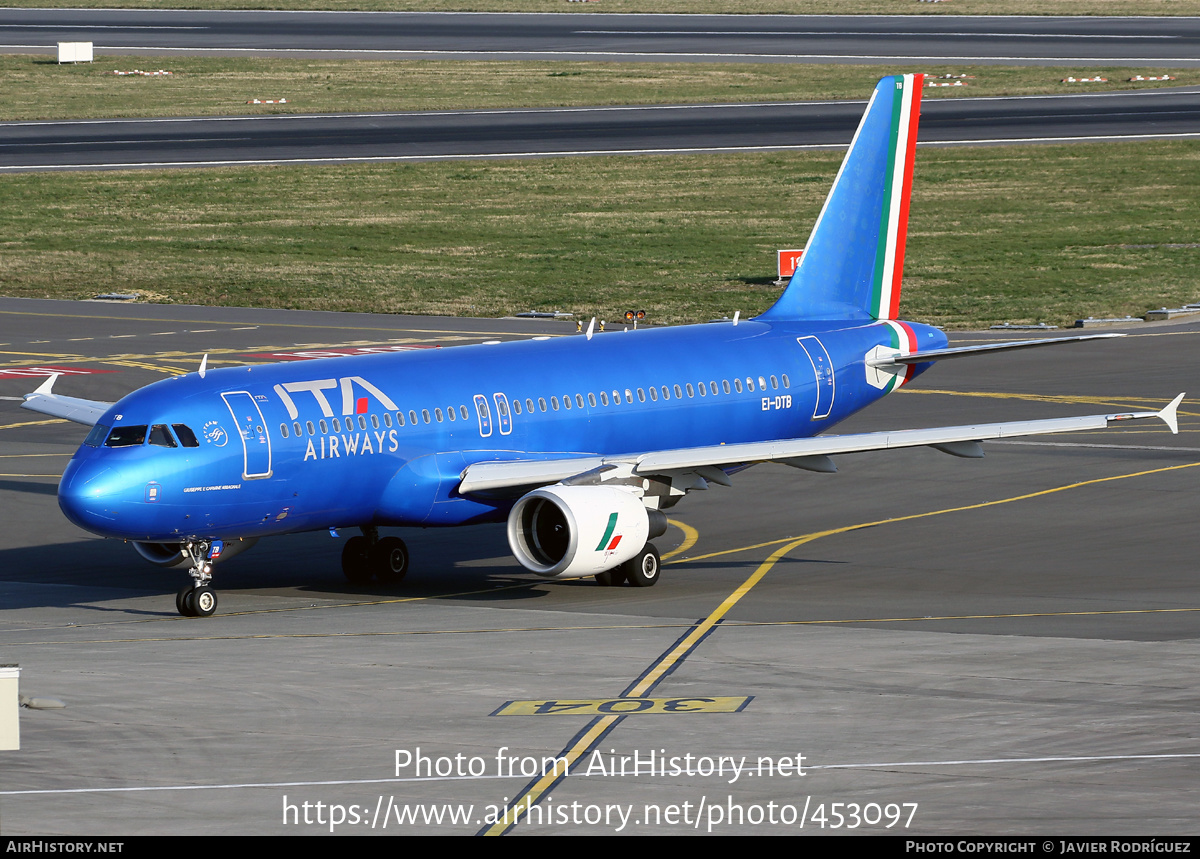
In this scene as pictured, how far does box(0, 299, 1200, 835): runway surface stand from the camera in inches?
821

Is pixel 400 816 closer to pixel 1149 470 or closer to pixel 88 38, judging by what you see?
pixel 1149 470

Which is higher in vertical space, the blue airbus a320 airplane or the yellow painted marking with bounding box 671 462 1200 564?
the blue airbus a320 airplane

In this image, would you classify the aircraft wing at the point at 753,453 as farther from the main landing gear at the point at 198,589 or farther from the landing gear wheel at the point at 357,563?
the main landing gear at the point at 198,589

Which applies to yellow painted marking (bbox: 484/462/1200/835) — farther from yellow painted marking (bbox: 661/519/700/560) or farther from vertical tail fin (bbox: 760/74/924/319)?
vertical tail fin (bbox: 760/74/924/319)

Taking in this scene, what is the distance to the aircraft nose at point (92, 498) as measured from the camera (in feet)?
105

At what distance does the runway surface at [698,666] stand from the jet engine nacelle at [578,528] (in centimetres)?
95

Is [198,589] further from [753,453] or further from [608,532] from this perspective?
[753,453]

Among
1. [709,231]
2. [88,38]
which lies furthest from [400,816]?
[88,38]

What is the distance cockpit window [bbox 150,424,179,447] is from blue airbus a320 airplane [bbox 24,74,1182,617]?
0.03 meters

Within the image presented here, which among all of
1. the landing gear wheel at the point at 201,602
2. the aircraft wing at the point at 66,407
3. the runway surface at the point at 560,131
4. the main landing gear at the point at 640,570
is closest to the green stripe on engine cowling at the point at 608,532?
the main landing gear at the point at 640,570

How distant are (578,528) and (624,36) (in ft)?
432

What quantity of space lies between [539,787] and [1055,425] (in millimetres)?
17207

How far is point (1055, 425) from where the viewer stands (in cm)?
3525

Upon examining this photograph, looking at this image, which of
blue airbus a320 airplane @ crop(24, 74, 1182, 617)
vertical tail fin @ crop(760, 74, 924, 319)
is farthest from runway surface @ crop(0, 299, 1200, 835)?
vertical tail fin @ crop(760, 74, 924, 319)
